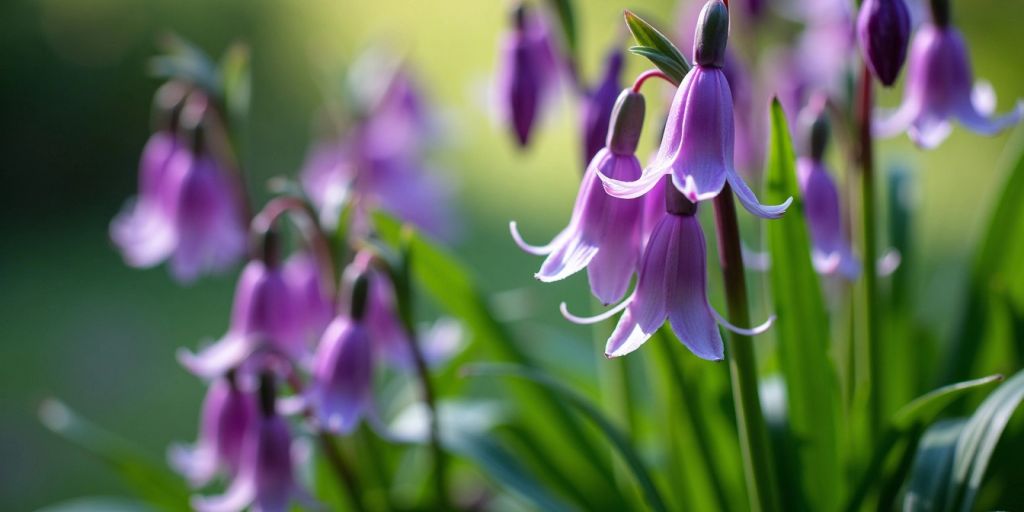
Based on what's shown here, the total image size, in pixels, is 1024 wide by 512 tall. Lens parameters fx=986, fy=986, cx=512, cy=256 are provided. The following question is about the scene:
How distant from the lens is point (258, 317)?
44.4 inches

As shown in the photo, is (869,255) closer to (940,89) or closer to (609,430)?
(940,89)

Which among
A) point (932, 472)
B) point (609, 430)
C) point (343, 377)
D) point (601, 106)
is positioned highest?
point (601, 106)

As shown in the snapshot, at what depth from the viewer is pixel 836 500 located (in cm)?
104

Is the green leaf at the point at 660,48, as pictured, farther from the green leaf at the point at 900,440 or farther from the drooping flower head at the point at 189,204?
the drooping flower head at the point at 189,204

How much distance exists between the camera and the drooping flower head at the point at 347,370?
102 cm

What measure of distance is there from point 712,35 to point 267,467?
65 cm

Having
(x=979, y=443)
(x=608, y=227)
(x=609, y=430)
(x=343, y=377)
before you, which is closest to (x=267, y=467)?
(x=343, y=377)

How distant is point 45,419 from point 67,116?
213 centimetres

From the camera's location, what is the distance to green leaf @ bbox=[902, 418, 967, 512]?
933 millimetres

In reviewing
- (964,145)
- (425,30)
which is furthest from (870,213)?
(425,30)

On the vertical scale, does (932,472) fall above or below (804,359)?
below

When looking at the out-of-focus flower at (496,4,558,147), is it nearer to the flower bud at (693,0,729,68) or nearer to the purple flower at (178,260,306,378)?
the purple flower at (178,260,306,378)

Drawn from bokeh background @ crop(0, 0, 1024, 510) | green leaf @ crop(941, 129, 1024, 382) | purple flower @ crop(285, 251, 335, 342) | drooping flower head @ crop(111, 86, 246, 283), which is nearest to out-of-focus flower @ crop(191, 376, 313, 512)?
purple flower @ crop(285, 251, 335, 342)

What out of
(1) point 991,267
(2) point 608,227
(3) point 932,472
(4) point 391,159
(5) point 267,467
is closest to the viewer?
(2) point 608,227
